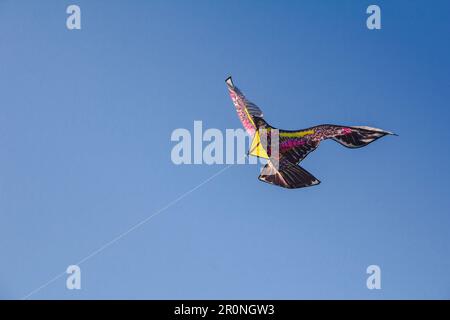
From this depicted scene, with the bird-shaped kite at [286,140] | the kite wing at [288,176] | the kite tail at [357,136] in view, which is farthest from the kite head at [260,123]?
the kite tail at [357,136]

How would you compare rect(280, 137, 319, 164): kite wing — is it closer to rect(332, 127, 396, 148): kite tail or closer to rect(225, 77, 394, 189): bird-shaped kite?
rect(225, 77, 394, 189): bird-shaped kite

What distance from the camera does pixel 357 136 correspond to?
16.0 feet

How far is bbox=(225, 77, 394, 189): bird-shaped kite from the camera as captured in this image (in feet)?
15.9

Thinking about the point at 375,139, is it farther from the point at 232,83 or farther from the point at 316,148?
the point at 232,83

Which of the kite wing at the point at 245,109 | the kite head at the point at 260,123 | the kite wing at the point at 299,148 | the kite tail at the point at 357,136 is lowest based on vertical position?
the kite wing at the point at 299,148

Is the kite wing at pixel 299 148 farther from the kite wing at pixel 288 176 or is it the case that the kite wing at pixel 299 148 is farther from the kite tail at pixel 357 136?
the kite tail at pixel 357 136

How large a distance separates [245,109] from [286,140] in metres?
0.45

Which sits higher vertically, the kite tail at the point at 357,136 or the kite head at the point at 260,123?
the kite head at the point at 260,123

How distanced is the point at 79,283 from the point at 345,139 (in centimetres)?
256

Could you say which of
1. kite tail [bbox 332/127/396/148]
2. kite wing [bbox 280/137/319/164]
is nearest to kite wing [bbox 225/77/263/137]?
kite wing [bbox 280/137/319/164]

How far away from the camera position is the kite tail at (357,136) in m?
4.84

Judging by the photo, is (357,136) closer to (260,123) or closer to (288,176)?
(288,176)

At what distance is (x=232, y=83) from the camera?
4.91m
